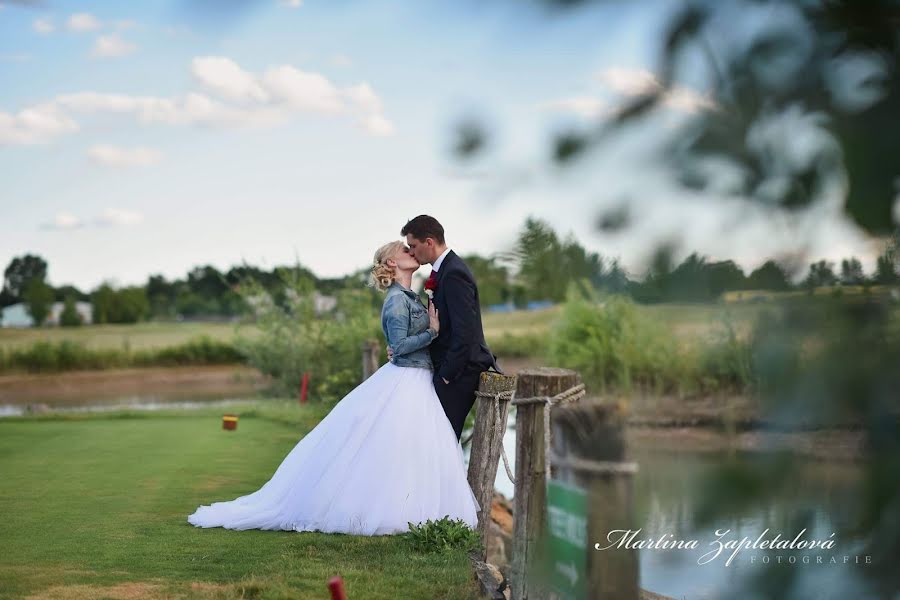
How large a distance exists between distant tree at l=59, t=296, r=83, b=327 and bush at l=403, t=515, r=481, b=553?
177ft

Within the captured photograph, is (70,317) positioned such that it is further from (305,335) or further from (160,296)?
(305,335)

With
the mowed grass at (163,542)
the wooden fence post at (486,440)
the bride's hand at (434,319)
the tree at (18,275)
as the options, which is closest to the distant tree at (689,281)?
the mowed grass at (163,542)

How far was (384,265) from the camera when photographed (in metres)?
6.96

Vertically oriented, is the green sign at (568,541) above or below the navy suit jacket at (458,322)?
below

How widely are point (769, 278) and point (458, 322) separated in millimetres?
5645

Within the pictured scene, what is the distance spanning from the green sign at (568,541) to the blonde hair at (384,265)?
3652 mm

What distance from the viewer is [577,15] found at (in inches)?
38.4

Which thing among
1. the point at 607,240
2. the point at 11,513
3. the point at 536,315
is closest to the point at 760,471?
the point at 607,240

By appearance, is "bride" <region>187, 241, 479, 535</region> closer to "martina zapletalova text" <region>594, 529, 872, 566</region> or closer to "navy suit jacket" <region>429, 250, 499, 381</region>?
"navy suit jacket" <region>429, 250, 499, 381</region>

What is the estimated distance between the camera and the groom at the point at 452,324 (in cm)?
652

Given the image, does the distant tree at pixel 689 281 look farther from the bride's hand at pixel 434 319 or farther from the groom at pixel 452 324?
the bride's hand at pixel 434 319

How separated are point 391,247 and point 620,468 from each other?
13.9 feet

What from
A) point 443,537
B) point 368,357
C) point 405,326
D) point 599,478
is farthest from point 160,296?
point 599,478

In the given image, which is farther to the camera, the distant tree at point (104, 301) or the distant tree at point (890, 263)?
the distant tree at point (104, 301)
